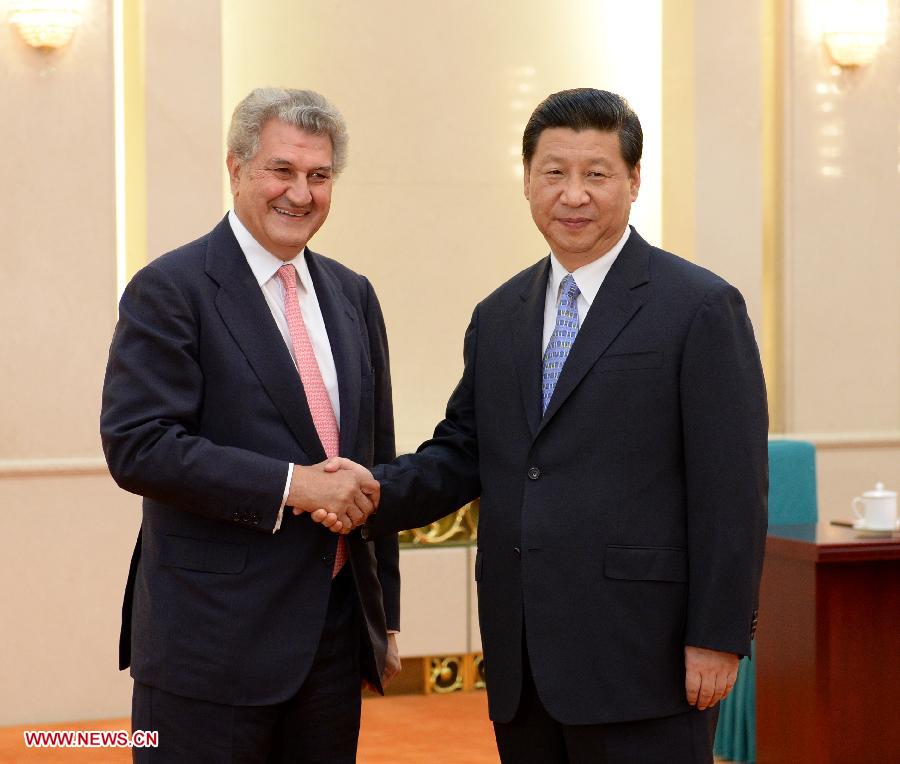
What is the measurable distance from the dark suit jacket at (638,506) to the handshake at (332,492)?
11.2 inches

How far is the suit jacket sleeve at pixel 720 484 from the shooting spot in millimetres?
2193

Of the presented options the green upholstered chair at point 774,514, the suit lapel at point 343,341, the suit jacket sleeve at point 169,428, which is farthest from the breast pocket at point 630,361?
the green upholstered chair at point 774,514

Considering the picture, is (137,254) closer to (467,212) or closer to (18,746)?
(467,212)

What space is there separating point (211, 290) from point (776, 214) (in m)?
3.74

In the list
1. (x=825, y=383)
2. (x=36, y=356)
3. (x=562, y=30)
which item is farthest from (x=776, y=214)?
(x=36, y=356)

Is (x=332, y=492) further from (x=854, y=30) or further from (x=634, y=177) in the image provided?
(x=854, y=30)

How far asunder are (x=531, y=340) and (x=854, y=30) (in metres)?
3.76

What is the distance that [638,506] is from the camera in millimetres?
2236

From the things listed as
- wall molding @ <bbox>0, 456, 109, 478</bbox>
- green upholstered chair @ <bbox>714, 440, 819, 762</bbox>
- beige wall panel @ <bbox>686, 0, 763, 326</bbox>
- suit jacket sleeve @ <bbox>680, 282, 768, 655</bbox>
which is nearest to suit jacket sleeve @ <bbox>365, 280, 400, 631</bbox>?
suit jacket sleeve @ <bbox>680, 282, 768, 655</bbox>

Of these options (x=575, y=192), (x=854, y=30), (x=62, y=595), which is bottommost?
(x=62, y=595)

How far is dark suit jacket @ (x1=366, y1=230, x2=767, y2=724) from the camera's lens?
7.25 feet

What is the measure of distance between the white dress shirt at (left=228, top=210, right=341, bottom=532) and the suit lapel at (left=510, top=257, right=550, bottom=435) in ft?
1.22

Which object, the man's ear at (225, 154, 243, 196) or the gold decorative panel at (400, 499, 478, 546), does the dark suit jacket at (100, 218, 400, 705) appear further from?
the gold decorative panel at (400, 499, 478, 546)

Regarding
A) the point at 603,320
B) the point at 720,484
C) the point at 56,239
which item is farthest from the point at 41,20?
the point at 720,484
